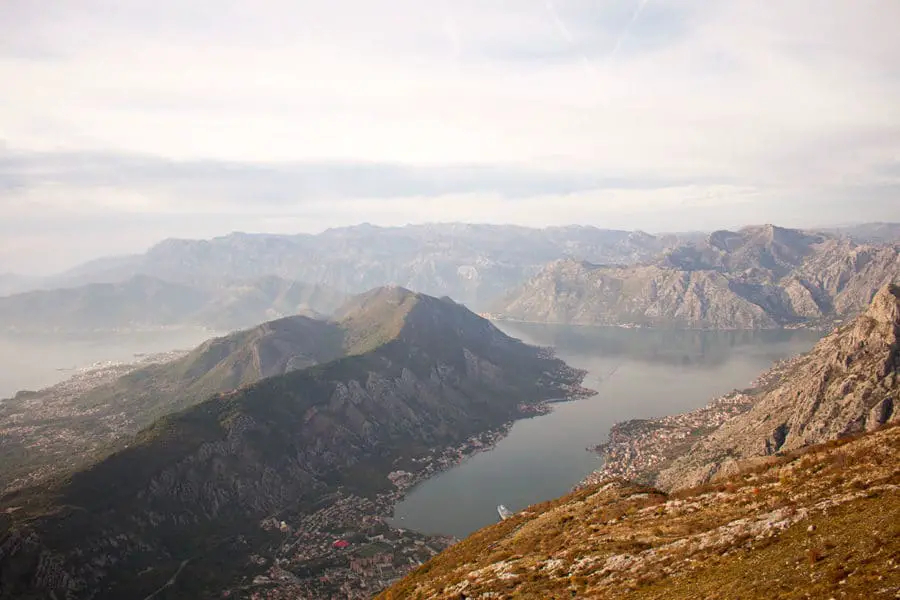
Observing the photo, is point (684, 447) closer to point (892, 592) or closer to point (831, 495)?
point (831, 495)

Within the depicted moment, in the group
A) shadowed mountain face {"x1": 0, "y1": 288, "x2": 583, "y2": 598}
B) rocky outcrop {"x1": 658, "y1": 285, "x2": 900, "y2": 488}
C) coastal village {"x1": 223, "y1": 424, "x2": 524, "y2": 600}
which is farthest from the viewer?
rocky outcrop {"x1": 658, "y1": 285, "x2": 900, "y2": 488}

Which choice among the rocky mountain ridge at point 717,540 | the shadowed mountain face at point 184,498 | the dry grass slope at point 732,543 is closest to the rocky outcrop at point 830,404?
the rocky mountain ridge at point 717,540

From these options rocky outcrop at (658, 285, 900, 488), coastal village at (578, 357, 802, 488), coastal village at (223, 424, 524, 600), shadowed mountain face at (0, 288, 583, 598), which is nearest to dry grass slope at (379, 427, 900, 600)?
coastal village at (223, 424, 524, 600)

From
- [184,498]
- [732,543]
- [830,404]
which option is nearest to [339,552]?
[184,498]

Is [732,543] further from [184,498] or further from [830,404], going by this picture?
[184,498]

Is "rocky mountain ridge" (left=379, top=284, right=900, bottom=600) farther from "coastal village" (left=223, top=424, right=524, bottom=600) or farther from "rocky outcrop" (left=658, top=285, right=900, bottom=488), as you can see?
"rocky outcrop" (left=658, top=285, right=900, bottom=488)

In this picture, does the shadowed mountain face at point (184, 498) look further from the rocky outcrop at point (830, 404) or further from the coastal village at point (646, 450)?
the rocky outcrop at point (830, 404)
